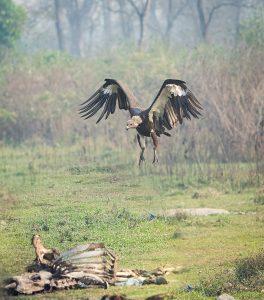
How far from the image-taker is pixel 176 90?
1465cm

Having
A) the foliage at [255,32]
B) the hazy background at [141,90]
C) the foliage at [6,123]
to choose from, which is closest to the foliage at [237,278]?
the hazy background at [141,90]

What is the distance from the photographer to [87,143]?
27.1 metres

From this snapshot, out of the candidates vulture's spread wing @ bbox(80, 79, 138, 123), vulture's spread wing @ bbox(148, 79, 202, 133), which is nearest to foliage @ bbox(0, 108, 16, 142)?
vulture's spread wing @ bbox(80, 79, 138, 123)

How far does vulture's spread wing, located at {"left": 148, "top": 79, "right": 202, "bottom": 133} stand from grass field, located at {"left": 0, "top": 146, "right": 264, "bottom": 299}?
1.68 meters

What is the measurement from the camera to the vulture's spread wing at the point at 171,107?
48.2 ft

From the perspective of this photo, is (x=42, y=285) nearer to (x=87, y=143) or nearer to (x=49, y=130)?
(x=87, y=143)

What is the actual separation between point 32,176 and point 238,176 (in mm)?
4551

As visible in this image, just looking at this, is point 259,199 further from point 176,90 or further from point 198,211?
point 176,90

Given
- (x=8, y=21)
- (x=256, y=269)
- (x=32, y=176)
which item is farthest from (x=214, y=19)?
(x=256, y=269)

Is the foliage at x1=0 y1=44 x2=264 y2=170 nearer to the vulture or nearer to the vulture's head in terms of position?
the vulture

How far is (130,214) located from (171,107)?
95.5 inches

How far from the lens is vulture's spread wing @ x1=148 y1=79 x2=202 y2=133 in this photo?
48.2 feet

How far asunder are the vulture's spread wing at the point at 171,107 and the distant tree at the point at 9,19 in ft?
76.4

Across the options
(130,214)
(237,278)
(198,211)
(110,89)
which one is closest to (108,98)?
(110,89)
